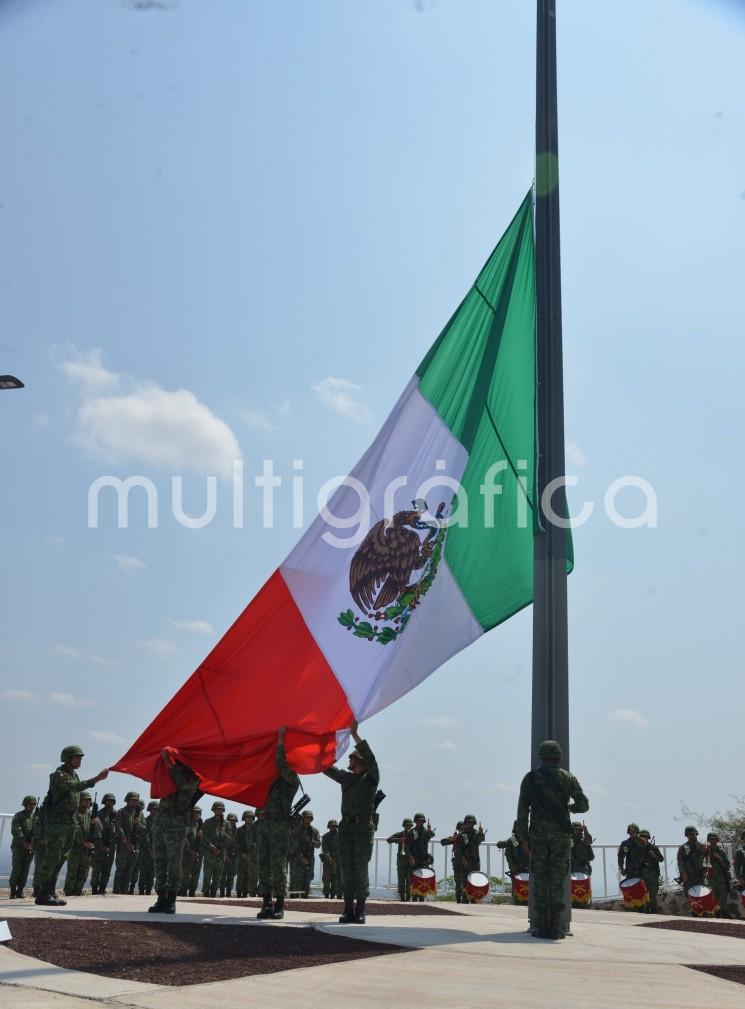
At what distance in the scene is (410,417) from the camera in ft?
36.9

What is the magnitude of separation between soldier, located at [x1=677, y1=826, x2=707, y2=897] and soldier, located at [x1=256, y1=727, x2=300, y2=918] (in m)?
10.4

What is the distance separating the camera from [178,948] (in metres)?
6.65

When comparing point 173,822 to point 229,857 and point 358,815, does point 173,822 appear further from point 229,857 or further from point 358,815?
point 229,857

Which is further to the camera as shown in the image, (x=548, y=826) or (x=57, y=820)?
(x=57, y=820)

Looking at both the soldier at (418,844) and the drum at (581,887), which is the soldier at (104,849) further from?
the drum at (581,887)

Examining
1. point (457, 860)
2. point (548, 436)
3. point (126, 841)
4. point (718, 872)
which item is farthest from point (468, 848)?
point (548, 436)

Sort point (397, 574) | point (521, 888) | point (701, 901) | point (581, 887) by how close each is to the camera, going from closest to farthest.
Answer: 1. point (397, 574)
2. point (581, 887)
3. point (701, 901)
4. point (521, 888)

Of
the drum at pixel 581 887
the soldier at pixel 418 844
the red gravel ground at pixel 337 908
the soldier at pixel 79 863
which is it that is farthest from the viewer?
the soldier at pixel 418 844

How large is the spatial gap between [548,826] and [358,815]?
1926mm

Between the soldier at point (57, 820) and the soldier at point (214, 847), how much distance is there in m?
9.01

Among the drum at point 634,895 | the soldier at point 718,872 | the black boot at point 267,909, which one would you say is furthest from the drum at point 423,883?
the black boot at point 267,909

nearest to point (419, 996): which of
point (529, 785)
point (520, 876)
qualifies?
point (529, 785)

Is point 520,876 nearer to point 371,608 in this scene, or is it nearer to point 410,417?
point 371,608

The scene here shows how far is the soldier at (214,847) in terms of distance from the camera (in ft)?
67.0
